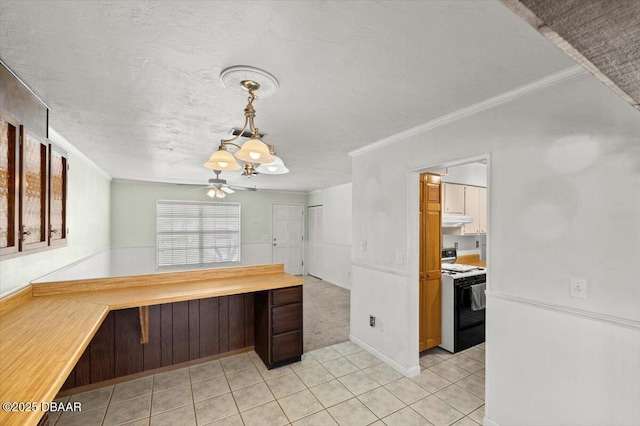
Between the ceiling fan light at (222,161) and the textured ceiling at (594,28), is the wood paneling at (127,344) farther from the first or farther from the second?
the textured ceiling at (594,28)

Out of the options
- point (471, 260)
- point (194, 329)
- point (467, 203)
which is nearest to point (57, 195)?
point (194, 329)

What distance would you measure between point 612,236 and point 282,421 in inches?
96.6

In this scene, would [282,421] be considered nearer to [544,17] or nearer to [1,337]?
[1,337]

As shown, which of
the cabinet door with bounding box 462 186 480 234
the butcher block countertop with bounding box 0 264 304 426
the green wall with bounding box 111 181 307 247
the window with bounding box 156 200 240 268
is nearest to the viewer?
the butcher block countertop with bounding box 0 264 304 426

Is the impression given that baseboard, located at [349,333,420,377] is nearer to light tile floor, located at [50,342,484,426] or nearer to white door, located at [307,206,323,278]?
light tile floor, located at [50,342,484,426]

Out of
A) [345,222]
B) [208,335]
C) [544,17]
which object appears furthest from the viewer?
[345,222]

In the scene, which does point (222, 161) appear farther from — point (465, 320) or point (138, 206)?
point (138, 206)

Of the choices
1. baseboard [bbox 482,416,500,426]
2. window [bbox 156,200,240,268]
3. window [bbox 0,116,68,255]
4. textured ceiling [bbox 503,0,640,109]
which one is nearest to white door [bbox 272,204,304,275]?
window [bbox 156,200,240,268]

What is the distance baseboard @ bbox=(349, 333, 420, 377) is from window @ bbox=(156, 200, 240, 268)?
4.53m

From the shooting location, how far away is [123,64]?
5.16 ft

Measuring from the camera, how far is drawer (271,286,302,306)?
2.92m

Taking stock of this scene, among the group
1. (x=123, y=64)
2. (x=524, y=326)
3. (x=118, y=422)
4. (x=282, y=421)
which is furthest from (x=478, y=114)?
(x=118, y=422)

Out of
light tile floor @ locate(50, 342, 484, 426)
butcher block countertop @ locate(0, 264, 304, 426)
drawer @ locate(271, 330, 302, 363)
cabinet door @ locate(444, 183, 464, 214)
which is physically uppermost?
cabinet door @ locate(444, 183, 464, 214)

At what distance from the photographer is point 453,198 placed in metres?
3.99
